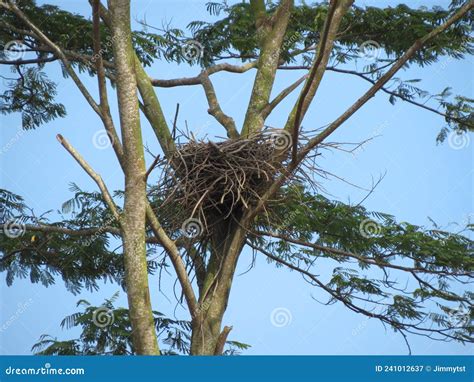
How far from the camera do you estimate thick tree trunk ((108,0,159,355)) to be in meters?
4.85

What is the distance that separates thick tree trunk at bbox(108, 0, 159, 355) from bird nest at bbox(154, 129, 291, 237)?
0.38 meters

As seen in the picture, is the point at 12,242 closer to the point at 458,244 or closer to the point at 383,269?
the point at 383,269

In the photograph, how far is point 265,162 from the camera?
212 inches

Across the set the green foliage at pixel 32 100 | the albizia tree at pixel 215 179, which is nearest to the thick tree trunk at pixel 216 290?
the albizia tree at pixel 215 179

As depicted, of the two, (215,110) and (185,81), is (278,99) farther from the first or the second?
(185,81)

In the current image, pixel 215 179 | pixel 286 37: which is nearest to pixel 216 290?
pixel 215 179

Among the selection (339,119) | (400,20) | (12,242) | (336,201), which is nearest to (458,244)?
(336,201)

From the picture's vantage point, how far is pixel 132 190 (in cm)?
502

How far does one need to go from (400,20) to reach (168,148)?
9.43ft

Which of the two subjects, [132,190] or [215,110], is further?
[215,110]

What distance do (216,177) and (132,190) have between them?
2.30ft

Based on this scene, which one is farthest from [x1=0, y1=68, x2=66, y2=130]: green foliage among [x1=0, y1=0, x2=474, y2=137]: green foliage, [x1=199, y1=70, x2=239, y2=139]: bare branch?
[x1=199, y1=70, x2=239, y2=139]: bare branch

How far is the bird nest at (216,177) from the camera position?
5.40 m
